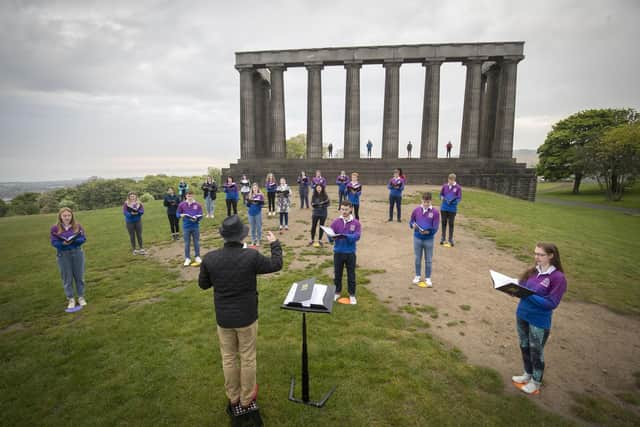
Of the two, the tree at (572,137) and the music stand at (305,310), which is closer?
the music stand at (305,310)

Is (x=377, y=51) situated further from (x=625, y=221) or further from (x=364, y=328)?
(x=364, y=328)

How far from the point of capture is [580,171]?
4269cm

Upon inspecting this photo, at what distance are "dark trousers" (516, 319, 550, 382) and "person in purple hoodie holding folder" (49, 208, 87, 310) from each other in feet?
27.9

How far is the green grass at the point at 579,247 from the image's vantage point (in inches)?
310

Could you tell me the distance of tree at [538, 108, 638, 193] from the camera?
4234 cm

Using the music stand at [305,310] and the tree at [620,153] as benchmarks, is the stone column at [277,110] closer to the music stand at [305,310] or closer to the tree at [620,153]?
the music stand at [305,310]

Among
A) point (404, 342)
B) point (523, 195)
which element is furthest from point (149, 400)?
point (523, 195)

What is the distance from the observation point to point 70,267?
22.1 ft

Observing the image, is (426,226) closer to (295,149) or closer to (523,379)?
(523,379)

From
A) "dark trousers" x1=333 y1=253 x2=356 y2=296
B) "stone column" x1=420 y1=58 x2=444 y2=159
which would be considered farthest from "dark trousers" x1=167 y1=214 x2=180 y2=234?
"stone column" x1=420 y1=58 x2=444 y2=159

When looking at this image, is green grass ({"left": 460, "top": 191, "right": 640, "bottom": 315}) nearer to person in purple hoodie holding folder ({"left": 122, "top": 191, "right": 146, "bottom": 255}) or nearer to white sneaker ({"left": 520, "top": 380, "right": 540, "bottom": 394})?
white sneaker ({"left": 520, "top": 380, "right": 540, "bottom": 394})

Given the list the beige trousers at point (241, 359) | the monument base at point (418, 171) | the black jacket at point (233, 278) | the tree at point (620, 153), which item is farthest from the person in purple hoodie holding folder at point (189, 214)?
the tree at point (620, 153)

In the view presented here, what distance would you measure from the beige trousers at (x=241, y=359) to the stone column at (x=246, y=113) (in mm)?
33179

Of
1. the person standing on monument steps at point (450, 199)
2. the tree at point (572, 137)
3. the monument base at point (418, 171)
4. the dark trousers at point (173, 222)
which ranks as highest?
the tree at point (572, 137)
